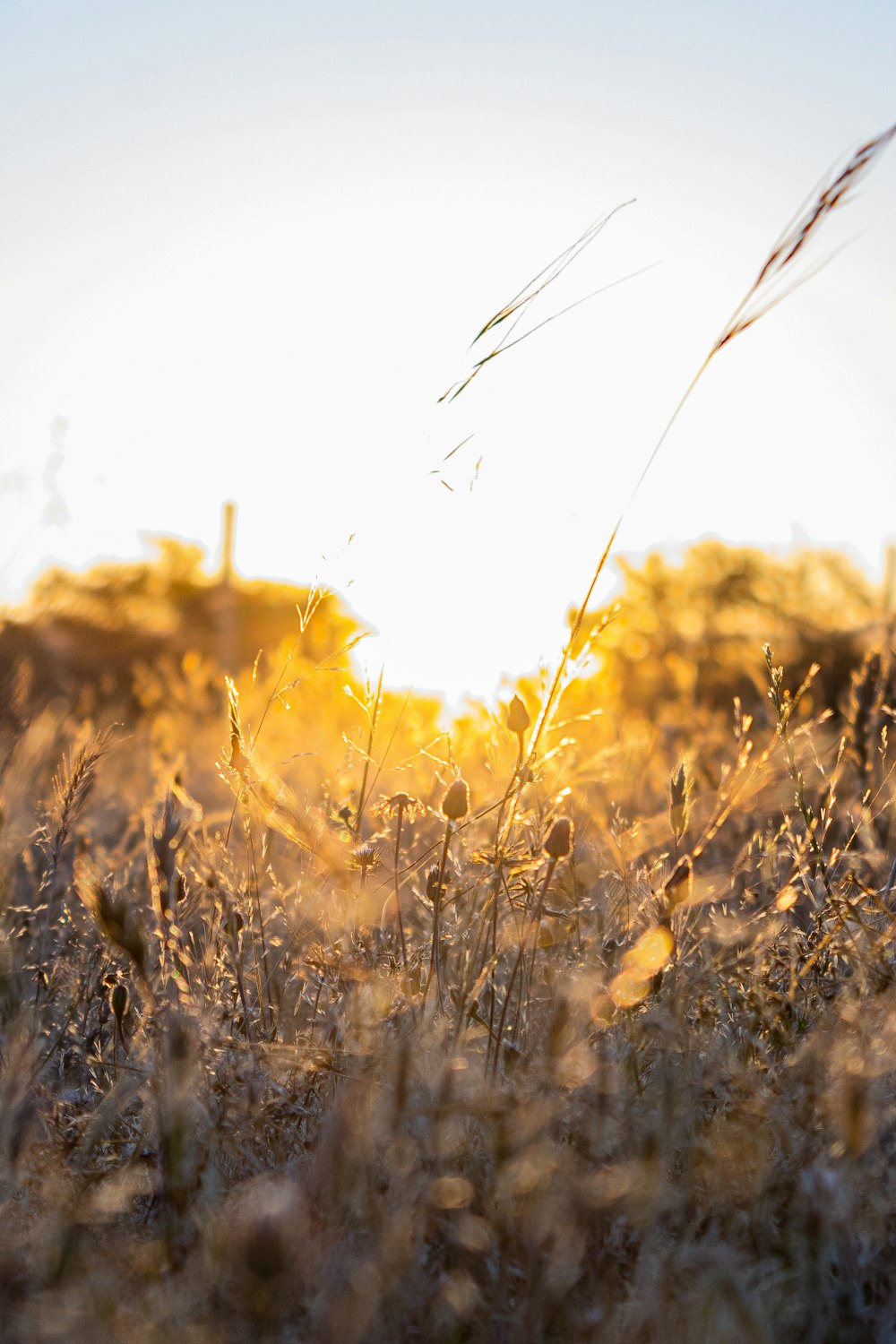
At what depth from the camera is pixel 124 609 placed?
5.47 metres

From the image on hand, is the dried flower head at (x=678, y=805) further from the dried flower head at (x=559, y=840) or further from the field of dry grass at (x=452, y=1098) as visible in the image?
the dried flower head at (x=559, y=840)

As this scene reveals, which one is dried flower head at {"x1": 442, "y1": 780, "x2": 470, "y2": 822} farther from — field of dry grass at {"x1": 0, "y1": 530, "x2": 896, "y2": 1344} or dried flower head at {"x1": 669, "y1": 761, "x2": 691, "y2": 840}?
dried flower head at {"x1": 669, "y1": 761, "x2": 691, "y2": 840}

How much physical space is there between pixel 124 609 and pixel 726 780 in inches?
171

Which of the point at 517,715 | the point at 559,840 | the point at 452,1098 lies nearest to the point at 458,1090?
the point at 452,1098

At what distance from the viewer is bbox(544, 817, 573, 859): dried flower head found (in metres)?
1.42

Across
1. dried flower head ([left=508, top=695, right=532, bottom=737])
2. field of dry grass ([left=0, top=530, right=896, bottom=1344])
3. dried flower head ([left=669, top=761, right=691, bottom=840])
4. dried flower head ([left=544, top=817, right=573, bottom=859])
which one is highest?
dried flower head ([left=508, top=695, right=532, bottom=737])

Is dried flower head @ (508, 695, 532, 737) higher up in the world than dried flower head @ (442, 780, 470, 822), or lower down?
higher up

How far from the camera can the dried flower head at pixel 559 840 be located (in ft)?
4.65

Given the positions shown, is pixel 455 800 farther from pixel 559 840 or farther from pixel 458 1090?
pixel 458 1090

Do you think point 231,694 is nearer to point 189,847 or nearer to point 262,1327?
point 189,847

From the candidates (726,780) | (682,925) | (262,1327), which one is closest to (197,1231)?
(262,1327)

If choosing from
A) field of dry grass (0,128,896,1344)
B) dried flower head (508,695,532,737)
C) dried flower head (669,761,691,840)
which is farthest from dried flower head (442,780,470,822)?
dried flower head (669,761,691,840)

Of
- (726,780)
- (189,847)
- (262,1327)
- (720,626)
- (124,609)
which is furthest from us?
(720,626)

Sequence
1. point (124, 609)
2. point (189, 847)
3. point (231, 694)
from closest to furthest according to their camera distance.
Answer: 1. point (231, 694)
2. point (189, 847)
3. point (124, 609)
